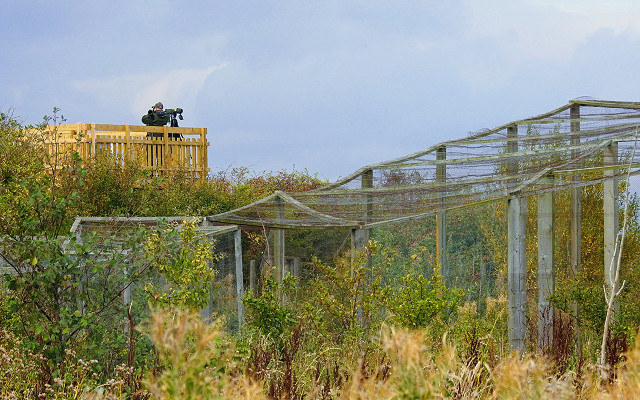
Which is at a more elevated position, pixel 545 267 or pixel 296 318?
pixel 545 267

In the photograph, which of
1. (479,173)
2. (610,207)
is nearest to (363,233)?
(479,173)

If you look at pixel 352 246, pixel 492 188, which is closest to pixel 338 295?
pixel 352 246

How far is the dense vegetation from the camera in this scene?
9.61 feet

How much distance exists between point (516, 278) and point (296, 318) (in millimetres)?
2035

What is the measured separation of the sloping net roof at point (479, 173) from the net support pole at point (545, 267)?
0.52 m

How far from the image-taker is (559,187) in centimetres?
822

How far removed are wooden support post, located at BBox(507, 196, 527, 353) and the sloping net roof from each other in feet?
0.70

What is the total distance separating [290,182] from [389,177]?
9360mm

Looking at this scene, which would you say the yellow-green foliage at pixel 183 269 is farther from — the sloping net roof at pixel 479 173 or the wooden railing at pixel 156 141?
the wooden railing at pixel 156 141

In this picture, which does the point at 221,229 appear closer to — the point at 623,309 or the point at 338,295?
the point at 338,295

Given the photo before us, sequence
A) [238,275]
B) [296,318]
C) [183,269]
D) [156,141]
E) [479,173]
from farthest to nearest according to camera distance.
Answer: [156,141] < [479,173] < [238,275] < [296,318] < [183,269]

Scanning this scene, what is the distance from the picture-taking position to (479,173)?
991 cm

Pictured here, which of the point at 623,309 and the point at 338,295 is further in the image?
the point at 338,295

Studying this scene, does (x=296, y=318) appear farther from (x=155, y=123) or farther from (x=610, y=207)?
(x=155, y=123)
